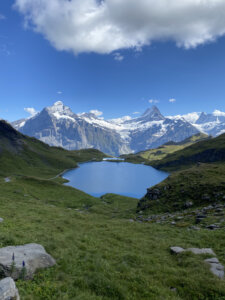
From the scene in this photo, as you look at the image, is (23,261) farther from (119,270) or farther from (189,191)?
(189,191)

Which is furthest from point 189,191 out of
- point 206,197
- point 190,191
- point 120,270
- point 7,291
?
point 7,291

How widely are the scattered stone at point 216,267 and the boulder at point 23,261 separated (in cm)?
1048

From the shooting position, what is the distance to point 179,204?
4322 cm

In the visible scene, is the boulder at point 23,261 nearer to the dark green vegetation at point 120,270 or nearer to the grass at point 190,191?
the dark green vegetation at point 120,270

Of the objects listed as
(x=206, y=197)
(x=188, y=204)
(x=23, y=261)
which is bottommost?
(x=188, y=204)

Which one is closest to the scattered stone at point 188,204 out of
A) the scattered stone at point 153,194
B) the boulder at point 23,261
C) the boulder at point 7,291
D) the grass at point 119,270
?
the scattered stone at point 153,194

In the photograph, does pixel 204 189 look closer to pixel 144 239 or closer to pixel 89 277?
pixel 144 239

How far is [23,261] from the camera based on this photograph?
32.2 ft

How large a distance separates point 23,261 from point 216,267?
12.2m

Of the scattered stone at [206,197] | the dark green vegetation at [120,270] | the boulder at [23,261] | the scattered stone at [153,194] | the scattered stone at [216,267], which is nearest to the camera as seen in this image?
the dark green vegetation at [120,270]

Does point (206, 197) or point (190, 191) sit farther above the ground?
point (190, 191)

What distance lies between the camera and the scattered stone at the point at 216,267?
1095cm

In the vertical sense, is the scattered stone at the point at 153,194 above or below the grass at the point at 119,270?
below

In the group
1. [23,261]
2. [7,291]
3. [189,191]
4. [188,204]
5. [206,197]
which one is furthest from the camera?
[189,191]
